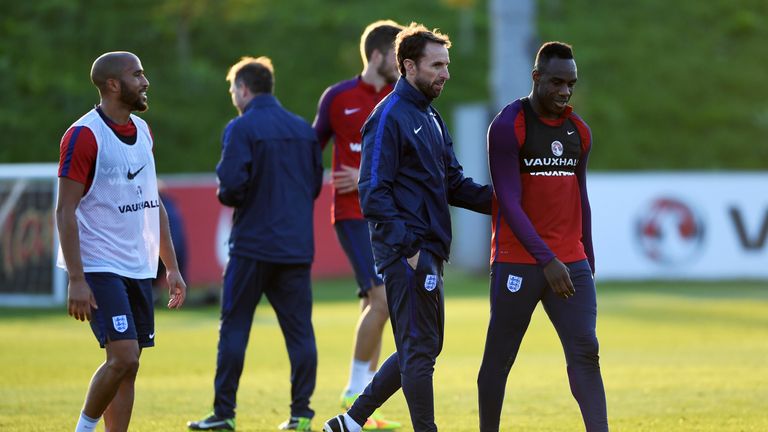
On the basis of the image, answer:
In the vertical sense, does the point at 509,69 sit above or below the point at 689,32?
below

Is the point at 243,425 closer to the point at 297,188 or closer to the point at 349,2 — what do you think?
the point at 297,188

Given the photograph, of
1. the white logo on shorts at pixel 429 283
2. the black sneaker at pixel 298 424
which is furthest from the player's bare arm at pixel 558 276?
the black sneaker at pixel 298 424

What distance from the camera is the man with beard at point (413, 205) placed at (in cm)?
727

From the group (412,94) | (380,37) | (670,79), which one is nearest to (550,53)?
(412,94)

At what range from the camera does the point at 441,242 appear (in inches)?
293

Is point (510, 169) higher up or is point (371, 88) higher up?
point (371, 88)

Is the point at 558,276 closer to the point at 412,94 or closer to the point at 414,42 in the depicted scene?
the point at 412,94

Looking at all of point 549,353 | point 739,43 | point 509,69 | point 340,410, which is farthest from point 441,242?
point 739,43

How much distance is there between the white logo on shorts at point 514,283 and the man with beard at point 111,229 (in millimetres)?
1990

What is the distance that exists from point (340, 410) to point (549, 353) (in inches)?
186

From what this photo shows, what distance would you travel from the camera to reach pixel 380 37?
9.59 metres

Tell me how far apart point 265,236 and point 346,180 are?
0.88m

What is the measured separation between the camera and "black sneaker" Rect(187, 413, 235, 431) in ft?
29.5

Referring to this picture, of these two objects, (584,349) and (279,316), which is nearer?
(584,349)
